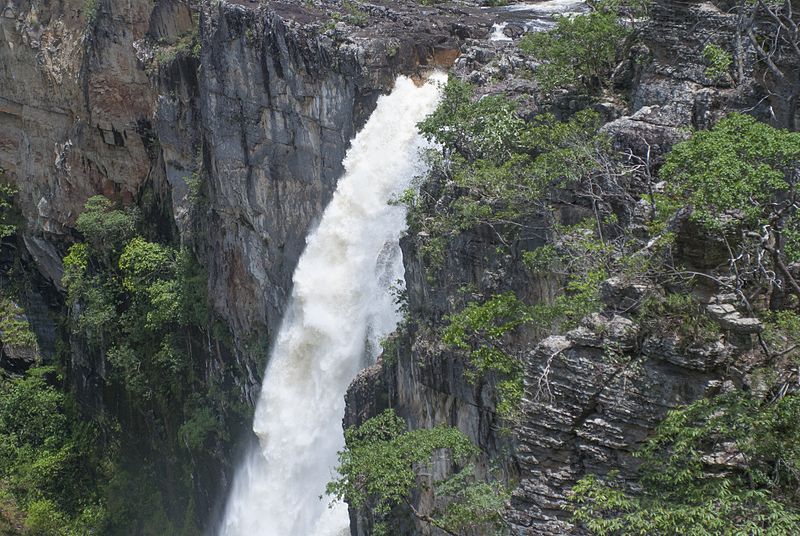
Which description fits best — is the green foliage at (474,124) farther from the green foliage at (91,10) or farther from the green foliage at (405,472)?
the green foliage at (91,10)

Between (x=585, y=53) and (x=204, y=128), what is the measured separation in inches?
497

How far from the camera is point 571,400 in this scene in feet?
32.7

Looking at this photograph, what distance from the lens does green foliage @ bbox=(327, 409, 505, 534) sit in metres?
13.0

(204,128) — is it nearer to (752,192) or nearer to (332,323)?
(332,323)

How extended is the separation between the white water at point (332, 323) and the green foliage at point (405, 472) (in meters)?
3.92

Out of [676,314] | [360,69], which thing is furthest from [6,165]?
[676,314]

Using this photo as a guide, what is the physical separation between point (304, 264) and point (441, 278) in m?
7.82

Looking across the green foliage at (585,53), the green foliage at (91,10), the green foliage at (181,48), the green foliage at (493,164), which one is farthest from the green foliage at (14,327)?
the green foliage at (585,53)

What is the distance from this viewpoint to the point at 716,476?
29.8 feet

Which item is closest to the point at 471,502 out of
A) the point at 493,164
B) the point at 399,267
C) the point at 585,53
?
the point at 493,164

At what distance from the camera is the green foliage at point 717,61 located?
481 inches

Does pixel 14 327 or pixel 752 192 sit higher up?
pixel 14 327

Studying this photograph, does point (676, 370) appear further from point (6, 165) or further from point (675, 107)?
point (6, 165)

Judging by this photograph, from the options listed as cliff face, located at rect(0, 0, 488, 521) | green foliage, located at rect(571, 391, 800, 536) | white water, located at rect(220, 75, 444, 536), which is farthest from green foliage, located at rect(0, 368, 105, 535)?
green foliage, located at rect(571, 391, 800, 536)
